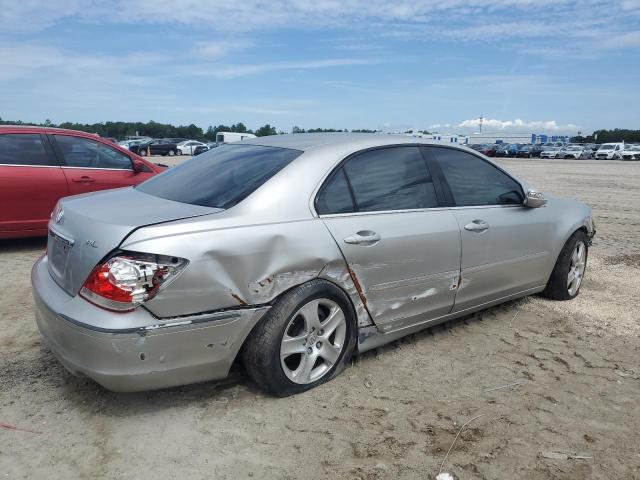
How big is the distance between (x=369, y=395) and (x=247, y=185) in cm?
138

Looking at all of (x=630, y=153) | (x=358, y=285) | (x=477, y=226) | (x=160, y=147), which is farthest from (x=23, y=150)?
(x=630, y=153)

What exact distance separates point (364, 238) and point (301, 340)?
2.26 ft

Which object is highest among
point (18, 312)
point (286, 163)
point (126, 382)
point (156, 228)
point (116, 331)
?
point (286, 163)

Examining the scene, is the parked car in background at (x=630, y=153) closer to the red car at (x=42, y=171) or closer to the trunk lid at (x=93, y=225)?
the red car at (x=42, y=171)

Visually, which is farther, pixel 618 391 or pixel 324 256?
pixel 618 391

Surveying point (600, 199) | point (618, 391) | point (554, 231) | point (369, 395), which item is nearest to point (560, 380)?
point (618, 391)

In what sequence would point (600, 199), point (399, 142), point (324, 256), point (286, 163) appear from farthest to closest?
point (600, 199)
point (399, 142)
point (286, 163)
point (324, 256)

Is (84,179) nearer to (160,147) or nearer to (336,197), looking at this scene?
(336,197)

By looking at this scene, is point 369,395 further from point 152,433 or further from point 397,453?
point 152,433

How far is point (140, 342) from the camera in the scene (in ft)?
8.52

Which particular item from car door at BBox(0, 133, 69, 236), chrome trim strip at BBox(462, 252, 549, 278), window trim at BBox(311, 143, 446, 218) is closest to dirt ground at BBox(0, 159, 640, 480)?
chrome trim strip at BBox(462, 252, 549, 278)

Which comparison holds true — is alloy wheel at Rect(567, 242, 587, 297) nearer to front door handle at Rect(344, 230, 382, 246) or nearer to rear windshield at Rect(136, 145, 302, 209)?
front door handle at Rect(344, 230, 382, 246)

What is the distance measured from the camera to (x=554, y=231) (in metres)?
4.64

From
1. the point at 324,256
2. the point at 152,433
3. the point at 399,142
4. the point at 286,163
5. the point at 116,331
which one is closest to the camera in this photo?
the point at 116,331
